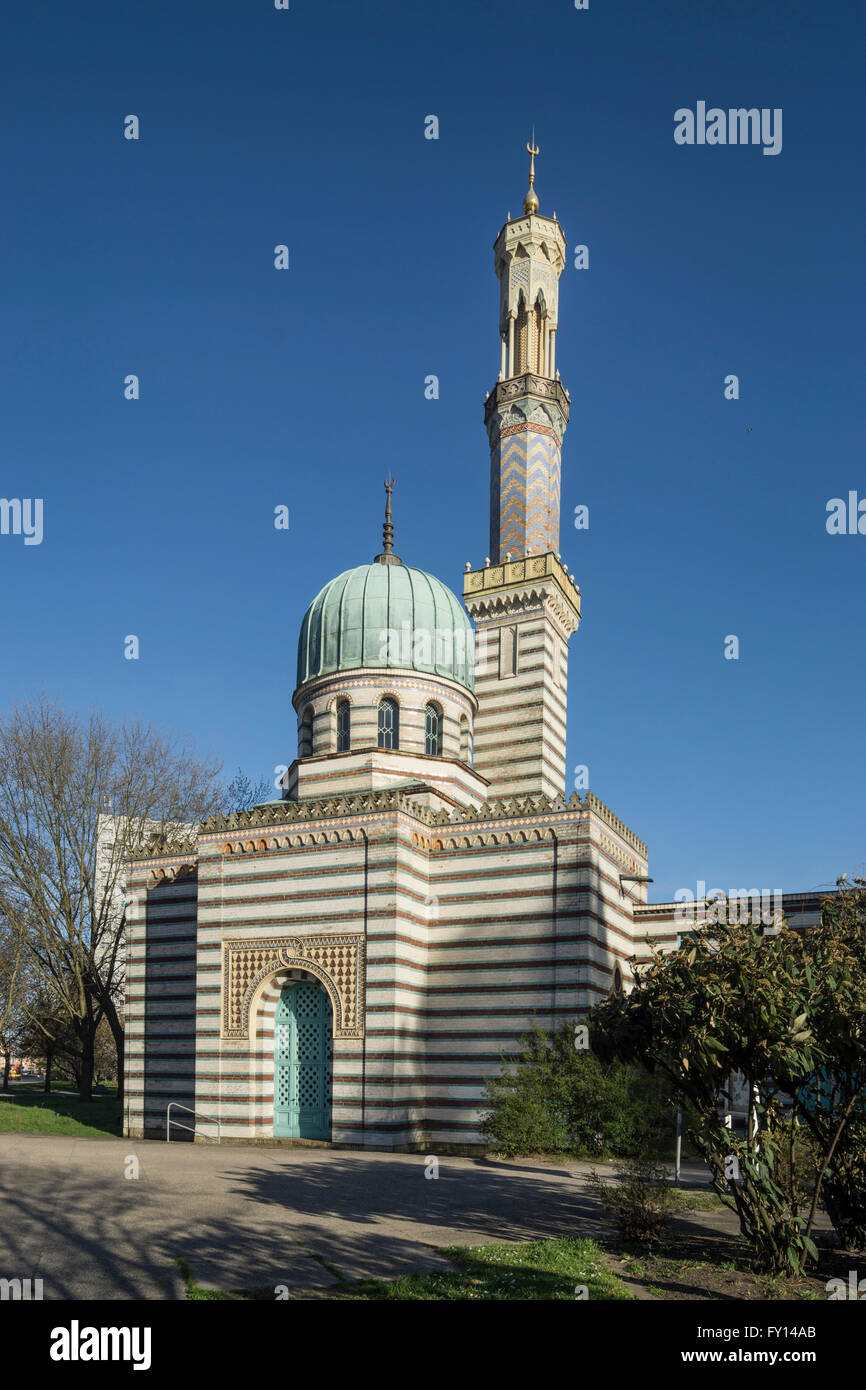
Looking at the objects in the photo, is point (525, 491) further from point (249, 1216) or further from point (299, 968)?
point (249, 1216)

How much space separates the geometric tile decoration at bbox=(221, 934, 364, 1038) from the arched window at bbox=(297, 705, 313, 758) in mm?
8668

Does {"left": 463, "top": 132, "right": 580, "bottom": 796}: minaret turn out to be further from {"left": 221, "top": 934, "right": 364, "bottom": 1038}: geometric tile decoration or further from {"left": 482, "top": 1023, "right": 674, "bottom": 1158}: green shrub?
{"left": 482, "top": 1023, "right": 674, "bottom": 1158}: green shrub

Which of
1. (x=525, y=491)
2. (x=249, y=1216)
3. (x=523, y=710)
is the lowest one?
(x=249, y=1216)

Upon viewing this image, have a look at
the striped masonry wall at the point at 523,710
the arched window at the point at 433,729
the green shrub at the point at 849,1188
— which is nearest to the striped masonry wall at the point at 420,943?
the arched window at the point at 433,729

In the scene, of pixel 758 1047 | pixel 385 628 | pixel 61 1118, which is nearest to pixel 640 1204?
pixel 758 1047

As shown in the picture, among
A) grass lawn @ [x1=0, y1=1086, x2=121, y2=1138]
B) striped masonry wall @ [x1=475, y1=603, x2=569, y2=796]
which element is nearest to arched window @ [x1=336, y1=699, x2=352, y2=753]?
striped masonry wall @ [x1=475, y1=603, x2=569, y2=796]

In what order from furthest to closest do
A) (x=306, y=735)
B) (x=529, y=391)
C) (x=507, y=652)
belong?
(x=529, y=391) < (x=507, y=652) < (x=306, y=735)

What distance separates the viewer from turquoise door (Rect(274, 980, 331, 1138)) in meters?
28.6

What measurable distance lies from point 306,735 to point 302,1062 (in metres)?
12.0

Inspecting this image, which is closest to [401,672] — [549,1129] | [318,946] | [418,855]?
[418,855]

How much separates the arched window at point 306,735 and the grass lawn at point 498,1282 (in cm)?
2592

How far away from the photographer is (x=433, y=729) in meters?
36.5
